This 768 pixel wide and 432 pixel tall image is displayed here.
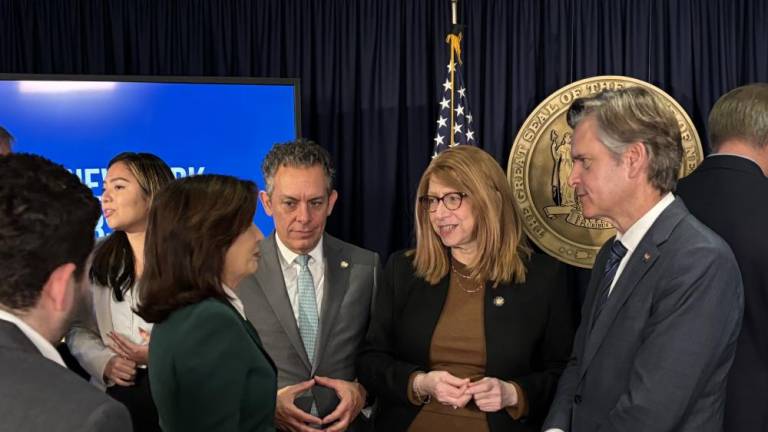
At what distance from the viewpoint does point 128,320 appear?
262cm

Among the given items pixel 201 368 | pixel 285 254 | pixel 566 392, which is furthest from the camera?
pixel 285 254

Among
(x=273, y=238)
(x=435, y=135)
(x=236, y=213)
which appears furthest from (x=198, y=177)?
(x=435, y=135)

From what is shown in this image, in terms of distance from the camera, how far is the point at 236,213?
1672mm

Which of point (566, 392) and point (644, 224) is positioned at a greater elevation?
point (644, 224)

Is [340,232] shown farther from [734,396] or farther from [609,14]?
[734,396]

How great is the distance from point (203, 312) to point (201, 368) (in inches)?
4.3

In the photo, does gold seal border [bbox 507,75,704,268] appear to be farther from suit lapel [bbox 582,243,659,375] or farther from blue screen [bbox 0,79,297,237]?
suit lapel [bbox 582,243,659,375]

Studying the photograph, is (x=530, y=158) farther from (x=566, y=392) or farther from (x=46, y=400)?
(x=46, y=400)

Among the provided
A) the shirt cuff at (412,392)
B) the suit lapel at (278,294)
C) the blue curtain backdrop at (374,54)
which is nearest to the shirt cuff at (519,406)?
the shirt cuff at (412,392)

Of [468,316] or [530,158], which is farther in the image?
[530,158]

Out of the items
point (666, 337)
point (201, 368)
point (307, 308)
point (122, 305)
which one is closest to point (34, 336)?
point (201, 368)

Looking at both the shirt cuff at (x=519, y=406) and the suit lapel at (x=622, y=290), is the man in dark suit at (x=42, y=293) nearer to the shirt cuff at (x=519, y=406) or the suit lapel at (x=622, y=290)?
the suit lapel at (x=622, y=290)

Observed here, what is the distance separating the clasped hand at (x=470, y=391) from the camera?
2.14 metres

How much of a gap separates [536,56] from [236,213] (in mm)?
2654
